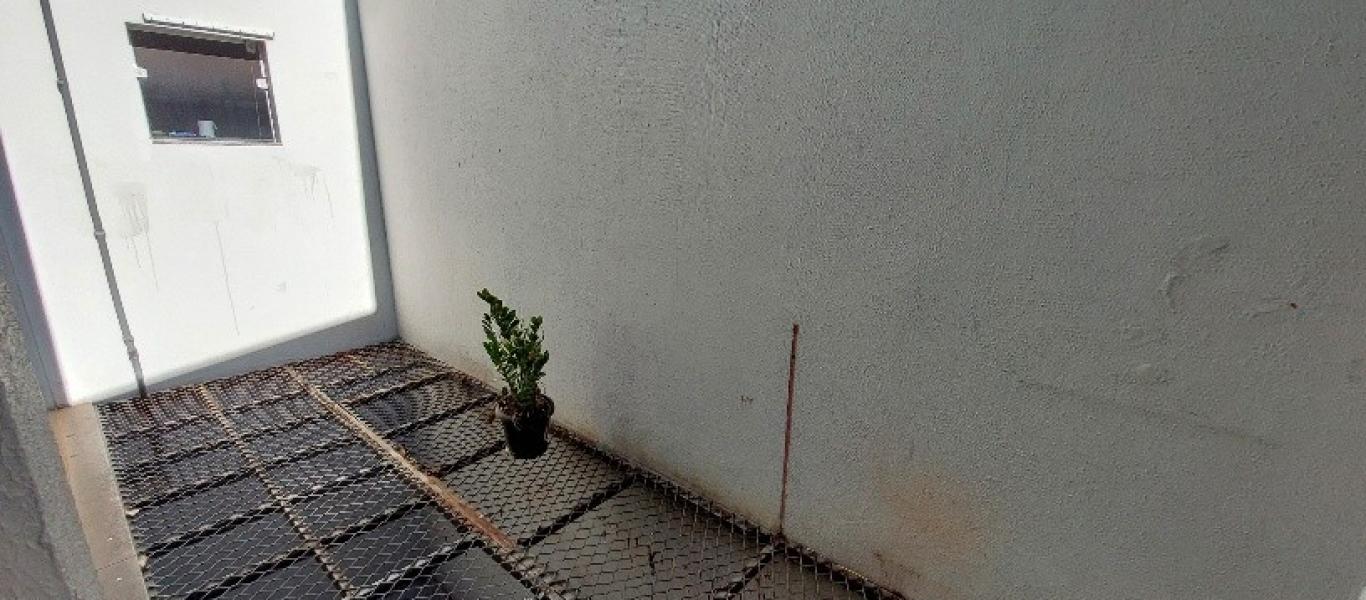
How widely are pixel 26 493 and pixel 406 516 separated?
1581 mm

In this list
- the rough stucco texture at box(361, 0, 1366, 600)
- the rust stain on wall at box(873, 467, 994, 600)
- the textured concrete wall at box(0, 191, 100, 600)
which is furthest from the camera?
the rust stain on wall at box(873, 467, 994, 600)

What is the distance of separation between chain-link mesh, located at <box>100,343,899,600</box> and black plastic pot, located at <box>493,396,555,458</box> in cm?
5

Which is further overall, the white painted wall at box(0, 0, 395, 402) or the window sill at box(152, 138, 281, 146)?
the window sill at box(152, 138, 281, 146)

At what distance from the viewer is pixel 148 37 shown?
2461mm

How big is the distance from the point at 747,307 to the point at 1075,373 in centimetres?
79

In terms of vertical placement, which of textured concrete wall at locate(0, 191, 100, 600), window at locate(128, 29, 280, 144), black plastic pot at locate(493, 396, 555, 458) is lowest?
black plastic pot at locate(493, 396, 555, 458)

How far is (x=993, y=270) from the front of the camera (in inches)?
47.3

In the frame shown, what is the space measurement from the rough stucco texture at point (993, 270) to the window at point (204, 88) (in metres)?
1.54

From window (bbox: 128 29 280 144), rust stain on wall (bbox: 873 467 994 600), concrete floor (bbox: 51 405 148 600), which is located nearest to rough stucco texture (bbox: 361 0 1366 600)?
rust stain on wall (bbox: 873 467 994 600)

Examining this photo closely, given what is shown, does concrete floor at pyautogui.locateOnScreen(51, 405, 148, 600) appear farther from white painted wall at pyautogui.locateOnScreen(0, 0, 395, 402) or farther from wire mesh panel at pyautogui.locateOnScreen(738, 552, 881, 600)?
wire mesh panel at pyautogui.locateOnScreen(738, 552, 881, 600)

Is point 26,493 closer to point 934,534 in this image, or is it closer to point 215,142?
point 934,534

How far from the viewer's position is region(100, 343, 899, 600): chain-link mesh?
1563 mm

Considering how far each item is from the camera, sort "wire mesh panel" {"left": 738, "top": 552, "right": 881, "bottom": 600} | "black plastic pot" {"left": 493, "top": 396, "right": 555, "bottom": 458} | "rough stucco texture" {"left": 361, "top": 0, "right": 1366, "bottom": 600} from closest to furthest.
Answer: "rough stucco texture" {"left": 361, "top": 0, "right": 1366, "bottom": 600} → "wire mesh panel" {"left": 738, "top": 552, "right": 881, "bottom": 600} → "black plastic pot" {"left": 493, "top": 396, "right": 555, "bottom": 458}

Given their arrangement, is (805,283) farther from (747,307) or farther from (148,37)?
(148,37)
